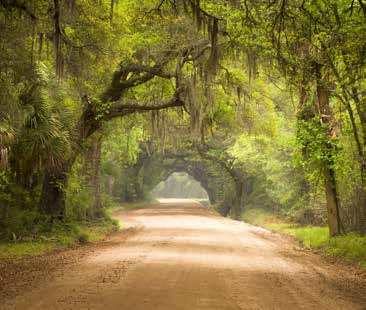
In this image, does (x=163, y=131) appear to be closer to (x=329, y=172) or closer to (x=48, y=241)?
(x=329, y=172)

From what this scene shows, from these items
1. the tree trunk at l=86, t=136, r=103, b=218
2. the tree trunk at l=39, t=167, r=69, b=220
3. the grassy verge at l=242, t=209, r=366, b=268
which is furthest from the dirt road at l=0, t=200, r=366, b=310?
the tree trunk at l=86, t=136, r=103, b=218

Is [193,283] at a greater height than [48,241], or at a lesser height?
lesser

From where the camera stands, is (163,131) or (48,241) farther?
(163,131)

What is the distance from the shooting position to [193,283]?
8.84 meters

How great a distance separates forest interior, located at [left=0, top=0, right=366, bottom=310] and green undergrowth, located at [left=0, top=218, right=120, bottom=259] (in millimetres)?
56

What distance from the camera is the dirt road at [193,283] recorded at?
24.1 ft

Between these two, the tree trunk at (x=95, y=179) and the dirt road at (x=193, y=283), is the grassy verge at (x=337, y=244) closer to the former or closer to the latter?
the dirt road at (x=193, y=283)

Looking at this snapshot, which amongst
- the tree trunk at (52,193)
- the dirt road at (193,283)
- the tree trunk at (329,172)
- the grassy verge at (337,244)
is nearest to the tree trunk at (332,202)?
the tree trunk at (329,172)

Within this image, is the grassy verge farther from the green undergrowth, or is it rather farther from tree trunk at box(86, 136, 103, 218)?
tree trunk at box(86, 136, 103, 218)

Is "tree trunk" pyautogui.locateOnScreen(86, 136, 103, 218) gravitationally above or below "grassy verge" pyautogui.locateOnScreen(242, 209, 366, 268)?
above

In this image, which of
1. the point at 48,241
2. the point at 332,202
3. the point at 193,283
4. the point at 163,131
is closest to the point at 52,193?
the point at 48,241

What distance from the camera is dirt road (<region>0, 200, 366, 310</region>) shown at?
24.1ft

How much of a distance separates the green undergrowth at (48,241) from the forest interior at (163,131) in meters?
0.06

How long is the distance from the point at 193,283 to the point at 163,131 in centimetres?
1359
